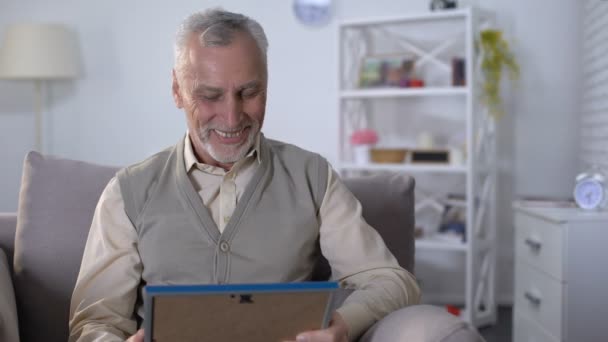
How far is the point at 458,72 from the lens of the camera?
332 centimetres

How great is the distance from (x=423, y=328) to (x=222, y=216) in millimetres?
586

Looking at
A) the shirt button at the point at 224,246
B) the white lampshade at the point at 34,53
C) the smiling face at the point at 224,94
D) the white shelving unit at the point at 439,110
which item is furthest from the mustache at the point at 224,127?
the white lampshade at the point at 34,53

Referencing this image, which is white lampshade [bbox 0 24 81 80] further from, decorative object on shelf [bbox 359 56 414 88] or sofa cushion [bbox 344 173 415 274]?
sofa cushion [bbox 344 173 415 274]

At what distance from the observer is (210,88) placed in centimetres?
147

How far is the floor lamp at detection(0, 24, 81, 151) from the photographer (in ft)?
12.2

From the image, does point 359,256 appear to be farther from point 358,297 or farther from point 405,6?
point 405,6

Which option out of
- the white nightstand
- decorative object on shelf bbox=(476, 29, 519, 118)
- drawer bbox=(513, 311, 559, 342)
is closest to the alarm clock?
the white nightstand

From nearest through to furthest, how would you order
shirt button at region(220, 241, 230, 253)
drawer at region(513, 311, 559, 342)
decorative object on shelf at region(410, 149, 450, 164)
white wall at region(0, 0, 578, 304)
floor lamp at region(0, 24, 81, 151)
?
1. shirt button at region(220, 241, 230, 253)
2. drawer at region(513, 311, 559, 342)
3. decorative object on shelf at region(410, 149, 450, 164)
4. white wall at region(0, 0, 578, 304)
5. floor lamp at region(0, 24, 81, 151)

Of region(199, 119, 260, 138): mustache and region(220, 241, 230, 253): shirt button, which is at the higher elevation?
region(199, 119, 260, 138): mustache

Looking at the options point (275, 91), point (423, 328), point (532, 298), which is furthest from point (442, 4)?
point (423, 328)

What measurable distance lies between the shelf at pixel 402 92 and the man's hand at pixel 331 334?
2231mm

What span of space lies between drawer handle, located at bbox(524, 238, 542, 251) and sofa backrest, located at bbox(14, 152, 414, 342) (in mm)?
943

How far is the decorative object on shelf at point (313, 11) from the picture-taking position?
379cm

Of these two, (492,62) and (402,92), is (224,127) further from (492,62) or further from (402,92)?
(492,62)
